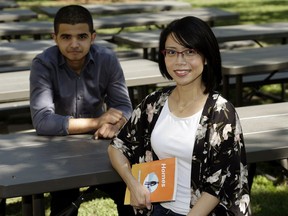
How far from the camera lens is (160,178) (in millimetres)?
3084

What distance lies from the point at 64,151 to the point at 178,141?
0.66m

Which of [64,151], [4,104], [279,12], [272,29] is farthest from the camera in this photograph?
[279,12]

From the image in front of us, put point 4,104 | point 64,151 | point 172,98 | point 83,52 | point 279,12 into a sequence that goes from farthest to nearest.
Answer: point 279,12, point 4,104, point 83,52, point 64,151, point 172,98

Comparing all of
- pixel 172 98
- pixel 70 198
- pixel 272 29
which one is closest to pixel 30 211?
pixel 70 198

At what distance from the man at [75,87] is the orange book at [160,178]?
669mm

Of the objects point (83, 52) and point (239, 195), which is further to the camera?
point (83, 52)

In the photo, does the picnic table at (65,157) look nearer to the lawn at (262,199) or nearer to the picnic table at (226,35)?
the lawn at (262,199)

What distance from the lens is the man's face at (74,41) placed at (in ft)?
13.0

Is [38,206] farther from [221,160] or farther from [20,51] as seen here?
[20,51]

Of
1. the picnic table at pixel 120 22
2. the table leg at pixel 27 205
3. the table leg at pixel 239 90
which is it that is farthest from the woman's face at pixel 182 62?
the picnic table at pixel 120 22

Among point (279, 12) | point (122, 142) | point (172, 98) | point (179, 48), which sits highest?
point (179, 48)

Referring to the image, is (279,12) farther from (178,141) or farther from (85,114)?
(178,141)

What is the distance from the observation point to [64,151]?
3506 mm

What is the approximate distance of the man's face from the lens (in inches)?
156
